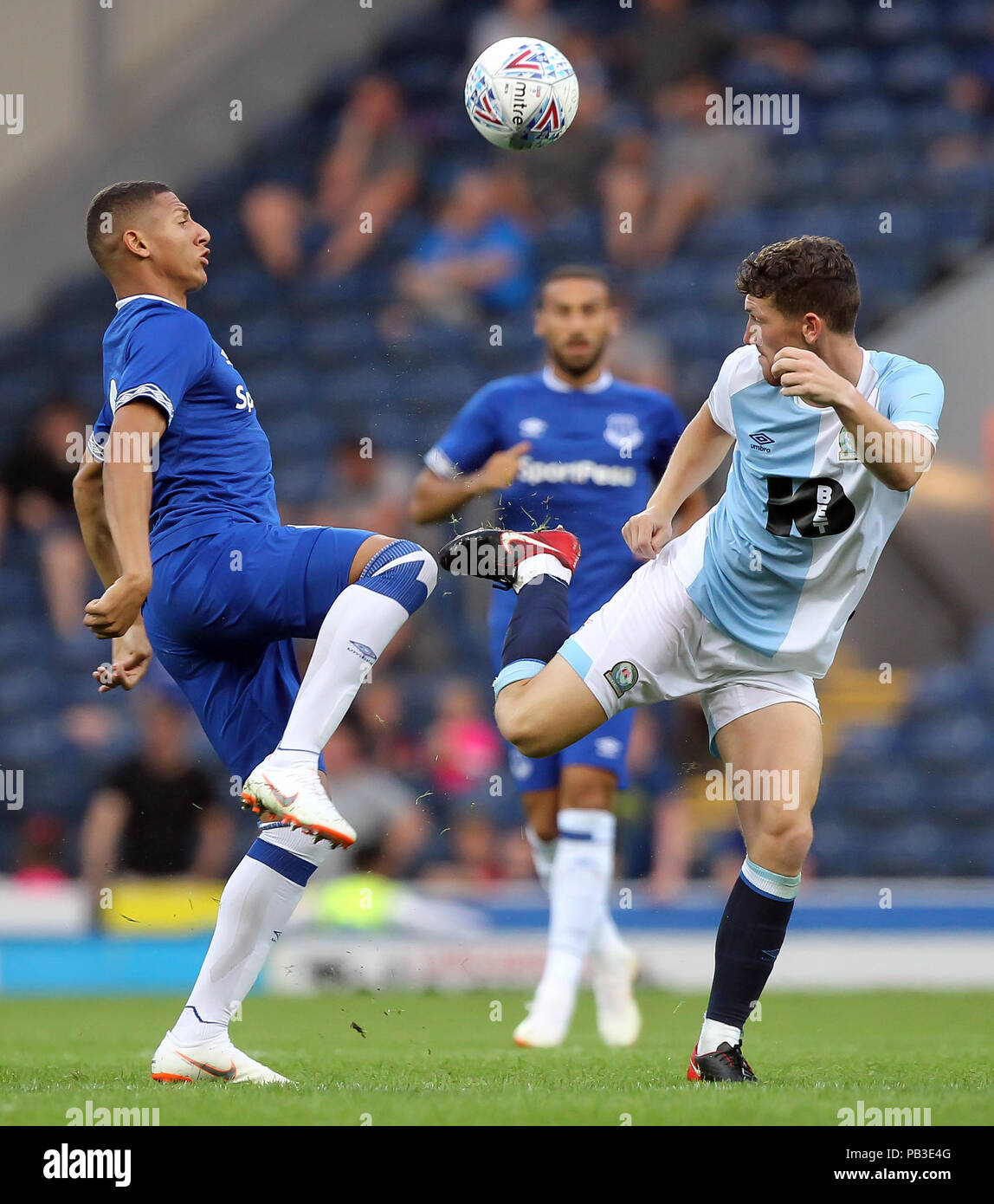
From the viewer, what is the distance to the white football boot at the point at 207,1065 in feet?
14.6

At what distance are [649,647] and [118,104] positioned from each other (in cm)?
1002

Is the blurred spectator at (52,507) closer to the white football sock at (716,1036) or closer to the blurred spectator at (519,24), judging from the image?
the blurred spectator at (519,24)

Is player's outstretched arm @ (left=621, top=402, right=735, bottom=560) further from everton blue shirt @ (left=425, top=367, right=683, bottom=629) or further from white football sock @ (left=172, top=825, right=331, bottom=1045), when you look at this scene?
everton blue shirt @ (left=425, top=367, right=683, bottom=629)

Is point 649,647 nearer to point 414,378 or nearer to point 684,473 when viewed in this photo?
point 684,473

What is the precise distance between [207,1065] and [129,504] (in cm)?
148

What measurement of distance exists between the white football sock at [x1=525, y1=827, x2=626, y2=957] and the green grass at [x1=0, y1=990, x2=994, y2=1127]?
1.17ft

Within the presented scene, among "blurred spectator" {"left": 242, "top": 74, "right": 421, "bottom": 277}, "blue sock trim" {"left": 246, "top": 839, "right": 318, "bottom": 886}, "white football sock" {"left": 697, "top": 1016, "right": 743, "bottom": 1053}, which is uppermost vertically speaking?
"blurred spectator" {"left": 242, "top": 74, "right": 421, "bottom": 277}

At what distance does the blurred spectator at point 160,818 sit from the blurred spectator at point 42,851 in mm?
271

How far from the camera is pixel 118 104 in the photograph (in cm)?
1321

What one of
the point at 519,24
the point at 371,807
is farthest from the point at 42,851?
the point at 519,24

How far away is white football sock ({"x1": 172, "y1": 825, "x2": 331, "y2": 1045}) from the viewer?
451 centimetres

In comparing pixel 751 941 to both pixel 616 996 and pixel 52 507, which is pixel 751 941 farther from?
pixel 52 507

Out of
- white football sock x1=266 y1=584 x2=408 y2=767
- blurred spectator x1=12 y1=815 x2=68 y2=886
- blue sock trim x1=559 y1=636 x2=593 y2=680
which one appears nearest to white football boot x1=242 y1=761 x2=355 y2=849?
white football sock x1=266 y1=584 x2=408 y2=767
